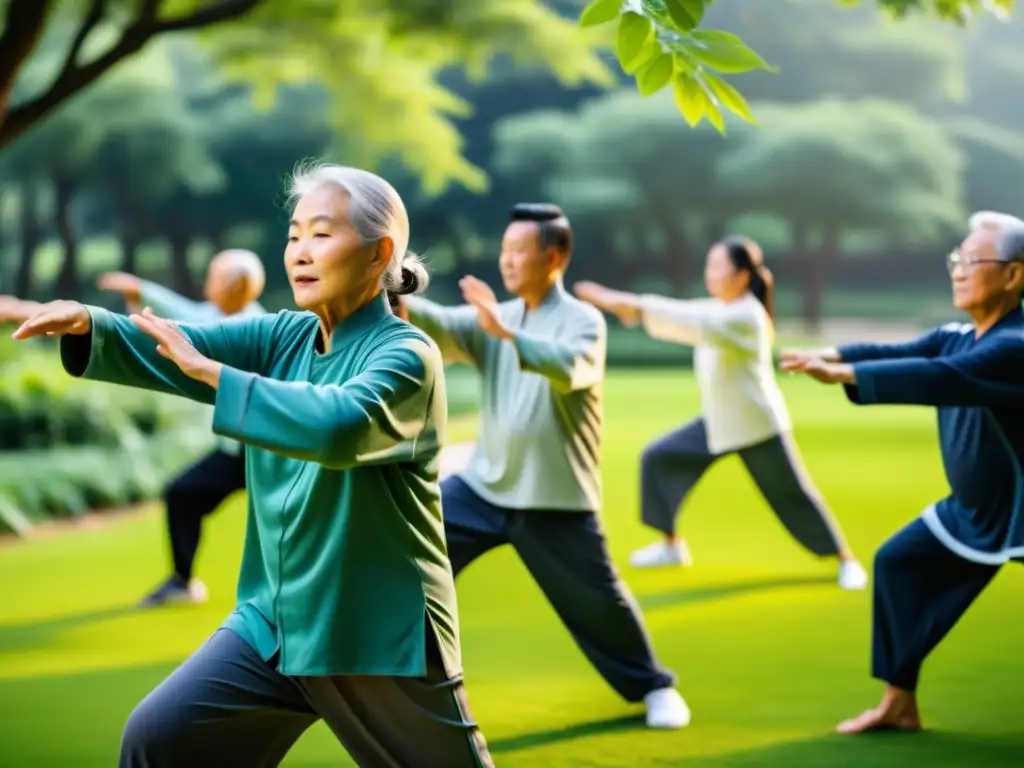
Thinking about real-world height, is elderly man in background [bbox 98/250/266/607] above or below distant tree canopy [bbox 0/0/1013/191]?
below

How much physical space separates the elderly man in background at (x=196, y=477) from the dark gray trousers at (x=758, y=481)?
2216 mm

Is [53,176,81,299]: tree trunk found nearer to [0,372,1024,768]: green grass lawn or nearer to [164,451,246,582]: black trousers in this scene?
[0,372,1024,768]: green grass lawn

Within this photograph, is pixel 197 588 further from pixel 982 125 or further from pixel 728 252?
pixel 982 125

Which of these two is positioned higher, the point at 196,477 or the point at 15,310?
the point at 15,310

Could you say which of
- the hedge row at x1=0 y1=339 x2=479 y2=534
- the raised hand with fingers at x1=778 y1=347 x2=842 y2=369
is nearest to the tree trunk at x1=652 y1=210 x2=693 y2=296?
the hedge row at x1=0 y1=339 x2=479 y2=534

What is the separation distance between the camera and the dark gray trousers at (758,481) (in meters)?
7.07

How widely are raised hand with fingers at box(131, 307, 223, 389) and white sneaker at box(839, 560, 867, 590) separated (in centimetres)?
509

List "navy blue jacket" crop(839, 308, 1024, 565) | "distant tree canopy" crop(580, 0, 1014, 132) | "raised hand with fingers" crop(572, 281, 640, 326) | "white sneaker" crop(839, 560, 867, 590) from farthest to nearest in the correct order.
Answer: "white sneaker" crop(839, 560, 867, 590) → "raised hand with fingers" crop(572, 281, 640, 326) → "navy blue jacket" crop(839, 308, 1024, 565) → "distant tree canopy" crop(580, 0, 1014, 132)

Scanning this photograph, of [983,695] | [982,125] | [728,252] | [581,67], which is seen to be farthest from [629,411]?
[983,695]

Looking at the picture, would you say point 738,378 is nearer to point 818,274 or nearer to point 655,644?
point 655,644

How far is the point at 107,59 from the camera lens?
8570mm

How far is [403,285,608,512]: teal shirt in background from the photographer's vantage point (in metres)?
4.60

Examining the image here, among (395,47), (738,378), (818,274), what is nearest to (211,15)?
(395,47)

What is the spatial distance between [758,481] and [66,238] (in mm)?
16161
